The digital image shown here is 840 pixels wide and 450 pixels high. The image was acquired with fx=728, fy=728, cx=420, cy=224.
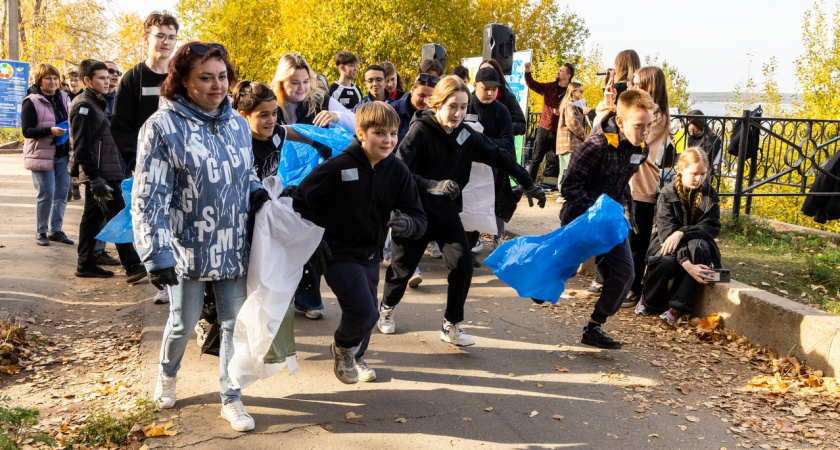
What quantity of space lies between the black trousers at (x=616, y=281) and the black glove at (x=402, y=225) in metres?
1.63

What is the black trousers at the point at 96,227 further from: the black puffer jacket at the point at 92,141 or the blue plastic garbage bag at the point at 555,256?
the blue plastic garbage bag at the point at 555,256

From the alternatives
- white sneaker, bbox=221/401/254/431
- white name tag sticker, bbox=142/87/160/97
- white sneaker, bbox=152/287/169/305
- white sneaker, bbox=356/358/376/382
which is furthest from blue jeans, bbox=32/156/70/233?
white sneaker, bbox=221/401/254/431

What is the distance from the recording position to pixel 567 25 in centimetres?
3706

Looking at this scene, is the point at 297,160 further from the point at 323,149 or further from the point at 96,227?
the point at 96,227

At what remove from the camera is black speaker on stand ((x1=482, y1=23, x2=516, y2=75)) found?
462 inches

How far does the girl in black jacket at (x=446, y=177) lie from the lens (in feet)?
16.2

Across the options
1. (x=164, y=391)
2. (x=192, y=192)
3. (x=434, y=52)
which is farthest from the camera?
(x=434, y=52)

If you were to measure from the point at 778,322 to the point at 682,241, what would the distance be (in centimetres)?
102

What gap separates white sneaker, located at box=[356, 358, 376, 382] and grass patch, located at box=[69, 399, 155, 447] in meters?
1.24

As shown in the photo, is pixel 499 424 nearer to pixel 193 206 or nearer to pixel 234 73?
pixel 193 206

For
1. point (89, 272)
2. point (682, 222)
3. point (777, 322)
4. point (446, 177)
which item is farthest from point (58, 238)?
point (777, 322)

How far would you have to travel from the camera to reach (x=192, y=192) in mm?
3467

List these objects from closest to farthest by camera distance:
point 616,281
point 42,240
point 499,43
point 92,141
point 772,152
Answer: point 616,281 < point 92,141 < point 42,240 < point 772,152 < point 499,43

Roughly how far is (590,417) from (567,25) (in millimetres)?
35487
